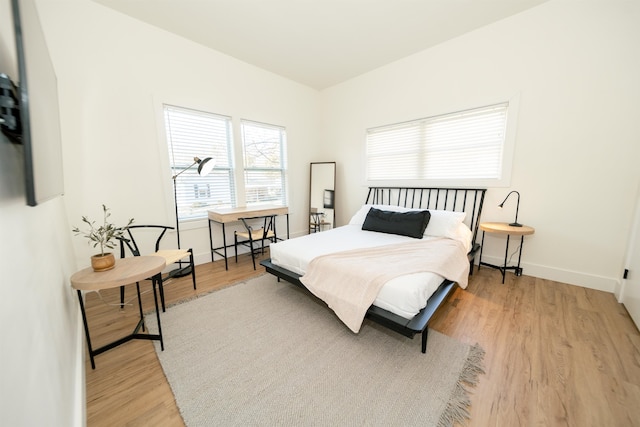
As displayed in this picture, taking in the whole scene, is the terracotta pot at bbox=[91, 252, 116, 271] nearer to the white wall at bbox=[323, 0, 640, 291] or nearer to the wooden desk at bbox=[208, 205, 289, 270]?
the wooden desk at bbox=[208, 205, 289, 270]

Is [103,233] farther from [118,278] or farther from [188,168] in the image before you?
[188,168]

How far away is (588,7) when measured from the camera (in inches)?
88.6

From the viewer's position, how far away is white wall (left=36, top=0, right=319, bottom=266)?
7.58 feet

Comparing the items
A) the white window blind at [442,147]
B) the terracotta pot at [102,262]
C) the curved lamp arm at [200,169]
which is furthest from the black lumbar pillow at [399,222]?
the terracotta pot at [102,262]

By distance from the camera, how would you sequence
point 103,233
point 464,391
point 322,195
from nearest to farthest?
point 464,391
point 103,233
point 322,195

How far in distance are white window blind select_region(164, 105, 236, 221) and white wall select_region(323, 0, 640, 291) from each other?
317 centimetres

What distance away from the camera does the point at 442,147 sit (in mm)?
3305

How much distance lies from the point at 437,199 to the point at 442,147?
2.42 ft

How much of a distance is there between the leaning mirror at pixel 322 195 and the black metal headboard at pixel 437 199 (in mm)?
768

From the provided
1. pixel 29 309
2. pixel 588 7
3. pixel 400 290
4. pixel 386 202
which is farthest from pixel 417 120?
pixel 29 309

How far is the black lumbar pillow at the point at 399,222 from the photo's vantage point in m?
2.71

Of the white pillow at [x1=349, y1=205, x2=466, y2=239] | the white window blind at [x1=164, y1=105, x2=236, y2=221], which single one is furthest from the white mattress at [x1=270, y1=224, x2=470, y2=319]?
the white window blind at [x1=164, y1=105, x2=236, y2=221]

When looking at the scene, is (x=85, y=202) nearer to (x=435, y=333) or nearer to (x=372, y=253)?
(x=372, y=253)

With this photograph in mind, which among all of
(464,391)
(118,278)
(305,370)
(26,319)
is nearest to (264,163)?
(118,278)
